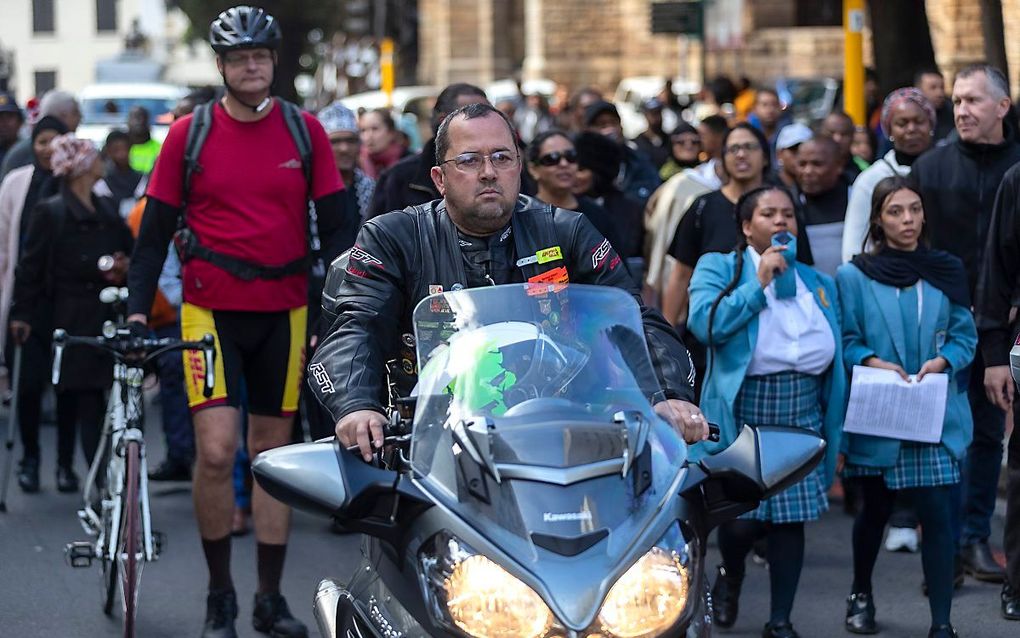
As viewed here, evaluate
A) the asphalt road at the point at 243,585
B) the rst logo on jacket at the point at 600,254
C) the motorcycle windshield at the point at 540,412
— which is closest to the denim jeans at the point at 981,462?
the asphalt road at the point at 243,585

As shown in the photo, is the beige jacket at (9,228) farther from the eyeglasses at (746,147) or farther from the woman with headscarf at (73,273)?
the eyeglasses at (746,147)

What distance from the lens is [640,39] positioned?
131ft

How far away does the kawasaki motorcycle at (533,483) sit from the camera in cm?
333

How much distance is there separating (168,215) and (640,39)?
3399cm

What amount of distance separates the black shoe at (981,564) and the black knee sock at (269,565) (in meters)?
3.05

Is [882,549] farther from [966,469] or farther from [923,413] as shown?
[923,413]

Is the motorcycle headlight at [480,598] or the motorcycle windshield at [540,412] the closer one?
the motorcycle headlight at [480,598]

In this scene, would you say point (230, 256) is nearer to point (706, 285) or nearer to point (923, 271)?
point (706, 285)

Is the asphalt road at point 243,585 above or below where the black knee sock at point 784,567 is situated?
below

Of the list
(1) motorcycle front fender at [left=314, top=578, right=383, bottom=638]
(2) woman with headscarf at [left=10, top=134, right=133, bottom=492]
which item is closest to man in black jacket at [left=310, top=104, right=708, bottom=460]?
(1) motorcycle front fender at [left=314, top=578, right=383, bottom=638]

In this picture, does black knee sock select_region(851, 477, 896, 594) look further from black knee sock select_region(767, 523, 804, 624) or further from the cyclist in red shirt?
the cyclist in red shirt

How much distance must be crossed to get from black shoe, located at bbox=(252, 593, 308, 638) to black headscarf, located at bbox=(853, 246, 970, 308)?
2.59 meters

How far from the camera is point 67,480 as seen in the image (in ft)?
34.3

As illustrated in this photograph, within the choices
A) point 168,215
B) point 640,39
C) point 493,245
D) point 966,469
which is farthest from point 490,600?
point 640,39
